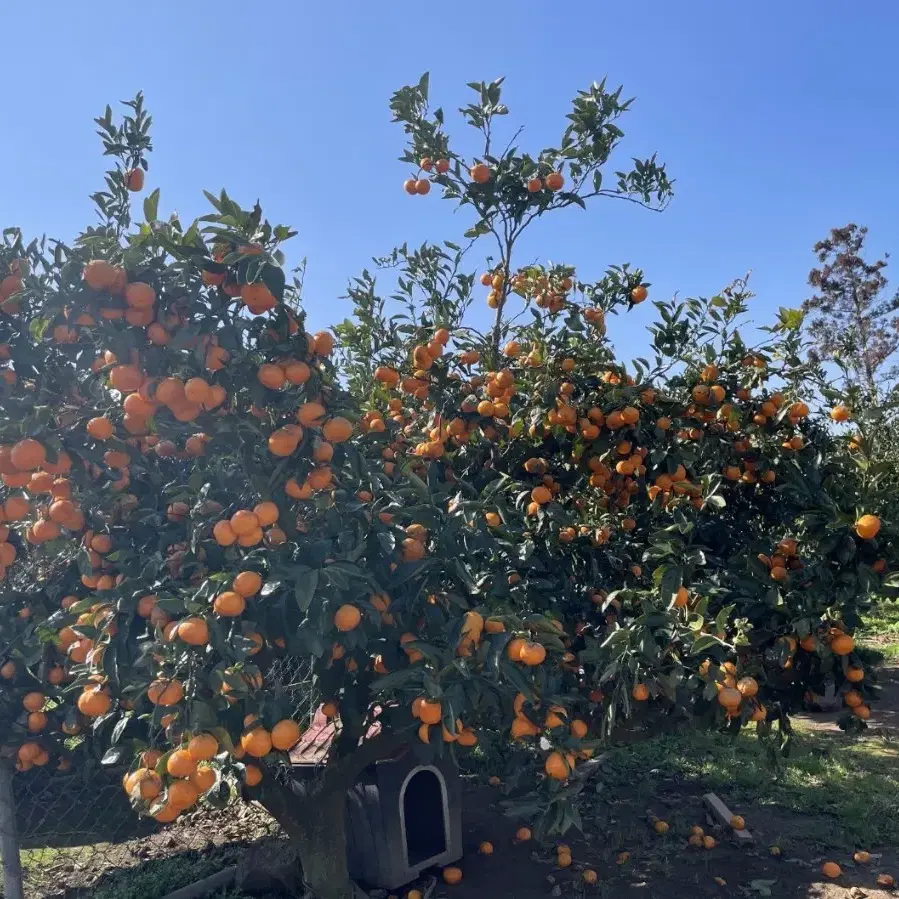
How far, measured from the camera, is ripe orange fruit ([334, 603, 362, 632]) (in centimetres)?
182

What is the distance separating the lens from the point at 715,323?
3539 mm

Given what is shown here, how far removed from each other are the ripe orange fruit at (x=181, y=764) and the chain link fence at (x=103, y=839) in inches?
60.2

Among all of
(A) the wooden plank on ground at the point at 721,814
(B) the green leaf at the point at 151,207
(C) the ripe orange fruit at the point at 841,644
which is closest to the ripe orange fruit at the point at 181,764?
(B) the green leaf at the point at 151,207

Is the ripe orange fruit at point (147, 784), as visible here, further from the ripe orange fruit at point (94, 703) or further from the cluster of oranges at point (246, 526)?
the cluster of oranges at point (246, 526)

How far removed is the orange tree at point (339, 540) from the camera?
5.99 ft

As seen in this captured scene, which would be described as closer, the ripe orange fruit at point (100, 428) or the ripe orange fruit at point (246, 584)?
the ripe orange fruit at point (246, 584)

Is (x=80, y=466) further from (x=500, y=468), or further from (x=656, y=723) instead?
(x=656, y=723)

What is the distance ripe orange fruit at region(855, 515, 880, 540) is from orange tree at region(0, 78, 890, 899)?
0.06m

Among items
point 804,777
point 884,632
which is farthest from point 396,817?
point 884,632

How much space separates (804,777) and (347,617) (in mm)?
4114

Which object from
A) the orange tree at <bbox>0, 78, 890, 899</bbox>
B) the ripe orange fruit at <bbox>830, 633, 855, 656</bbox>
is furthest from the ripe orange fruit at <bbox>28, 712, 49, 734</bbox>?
the ripe orange fruit at <bbox>830, 633, 855, 656</bbox>

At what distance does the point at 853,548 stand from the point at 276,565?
71.3 inches

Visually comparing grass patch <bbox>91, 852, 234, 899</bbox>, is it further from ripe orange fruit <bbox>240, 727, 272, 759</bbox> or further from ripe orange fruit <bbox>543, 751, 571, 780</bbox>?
ripe orange fruit <bbox>543, 751, 571, 780</bbox>

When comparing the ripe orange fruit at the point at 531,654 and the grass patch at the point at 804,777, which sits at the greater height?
the ripe orange fruit at the point at 531,654
